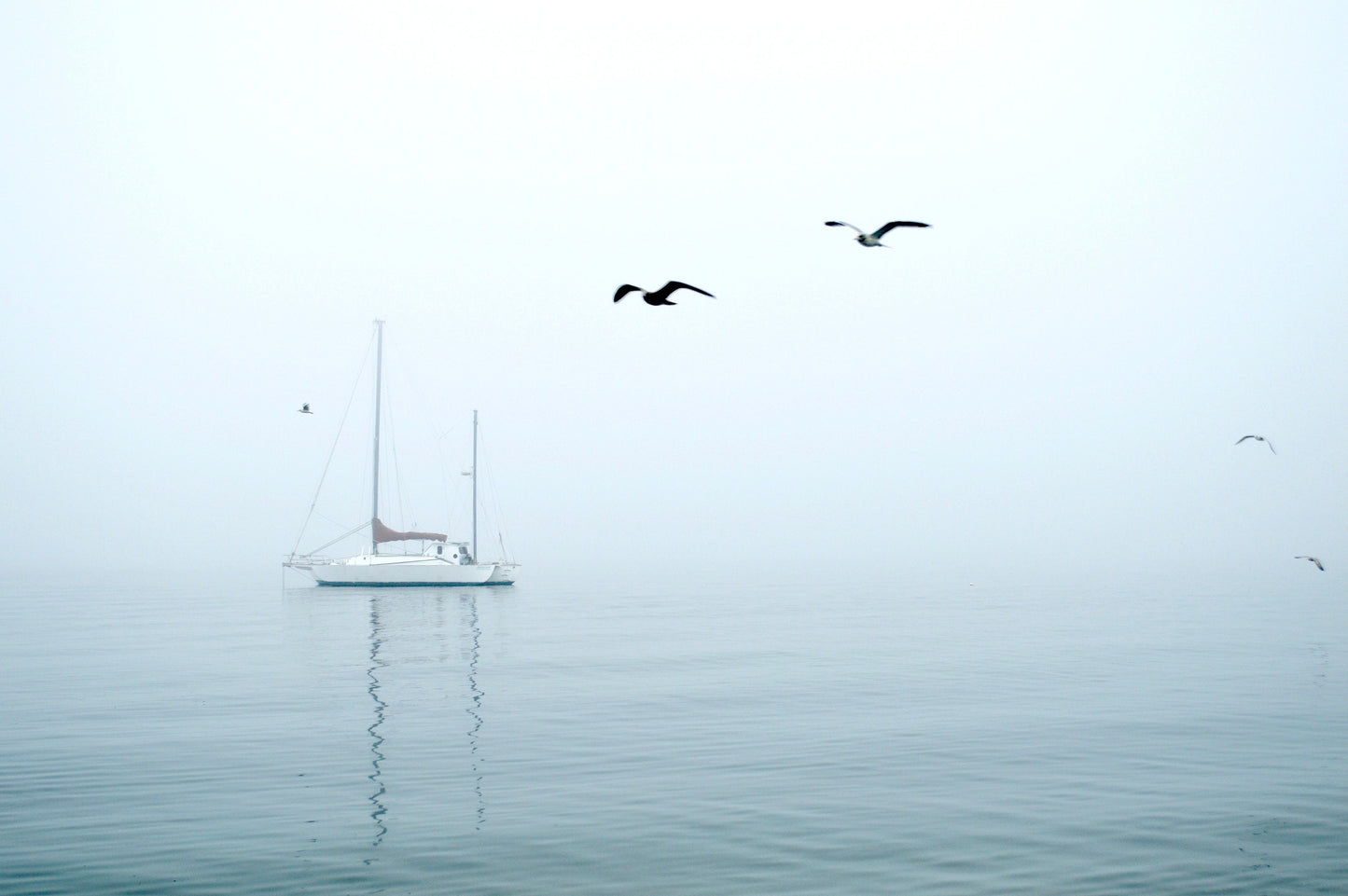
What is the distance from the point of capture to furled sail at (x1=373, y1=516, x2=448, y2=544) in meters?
92.1

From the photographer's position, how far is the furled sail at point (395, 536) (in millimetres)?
92062

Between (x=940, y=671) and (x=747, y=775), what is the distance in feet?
59.8

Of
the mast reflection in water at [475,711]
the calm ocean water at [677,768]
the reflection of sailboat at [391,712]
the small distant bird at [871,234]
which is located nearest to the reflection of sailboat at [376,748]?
the reflection of sailboat at [391,712]

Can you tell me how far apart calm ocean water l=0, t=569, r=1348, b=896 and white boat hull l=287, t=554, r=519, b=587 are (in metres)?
43.9

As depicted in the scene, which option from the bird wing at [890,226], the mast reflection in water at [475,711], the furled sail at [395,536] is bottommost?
the mast reflection in water at [475,711]

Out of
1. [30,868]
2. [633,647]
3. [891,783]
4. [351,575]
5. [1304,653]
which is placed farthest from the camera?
[351,575]

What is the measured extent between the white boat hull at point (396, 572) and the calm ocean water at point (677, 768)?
144 feet

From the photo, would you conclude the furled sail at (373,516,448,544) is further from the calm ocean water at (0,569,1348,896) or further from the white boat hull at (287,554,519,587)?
the calm ocean water at (0,569,1348,896)

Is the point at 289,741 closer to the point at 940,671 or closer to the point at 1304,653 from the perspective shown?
the point at 940,671

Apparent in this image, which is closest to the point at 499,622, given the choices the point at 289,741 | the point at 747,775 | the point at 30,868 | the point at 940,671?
the point at 940,671

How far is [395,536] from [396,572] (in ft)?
9.73

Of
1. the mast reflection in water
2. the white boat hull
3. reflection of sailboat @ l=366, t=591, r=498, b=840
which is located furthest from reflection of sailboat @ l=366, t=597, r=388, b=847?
the white boat hull

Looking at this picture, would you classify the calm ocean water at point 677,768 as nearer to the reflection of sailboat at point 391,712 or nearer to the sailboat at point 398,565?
the reflection of sailboat at point 391,712

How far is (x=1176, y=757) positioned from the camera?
22.2m
